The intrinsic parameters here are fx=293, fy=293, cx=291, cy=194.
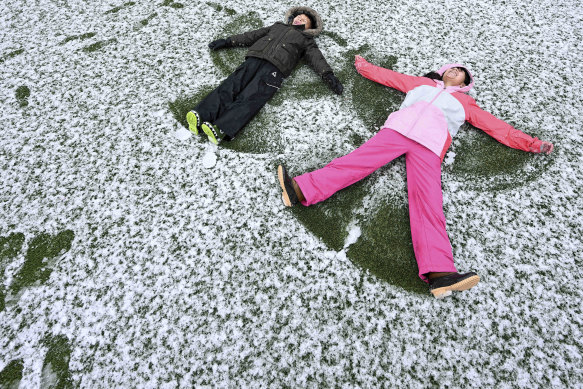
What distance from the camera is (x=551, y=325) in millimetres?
1783

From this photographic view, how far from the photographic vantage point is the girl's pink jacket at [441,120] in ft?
7.06

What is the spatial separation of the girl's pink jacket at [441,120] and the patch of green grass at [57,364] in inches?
102

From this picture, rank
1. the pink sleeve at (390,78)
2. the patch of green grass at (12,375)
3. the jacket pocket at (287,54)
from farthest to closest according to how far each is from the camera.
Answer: the jacket pocket at (287,54), the pink sleeve at (390,78), the patch of green grass at (12,375)

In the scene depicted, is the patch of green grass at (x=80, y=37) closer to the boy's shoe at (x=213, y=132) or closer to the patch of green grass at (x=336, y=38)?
the boy's shoe at (x=213, y=132)

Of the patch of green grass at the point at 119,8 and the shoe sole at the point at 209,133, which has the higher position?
the patch of green grass at the point at 119,8

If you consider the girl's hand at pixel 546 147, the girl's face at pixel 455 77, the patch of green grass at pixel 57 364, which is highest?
the girl's face at pixel 455 77

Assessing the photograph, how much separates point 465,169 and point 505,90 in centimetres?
107

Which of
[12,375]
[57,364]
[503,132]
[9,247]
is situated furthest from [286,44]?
[12,375]

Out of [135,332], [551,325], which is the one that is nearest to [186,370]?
[135,332]

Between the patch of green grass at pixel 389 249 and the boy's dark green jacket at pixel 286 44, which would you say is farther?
the boy's dark green jacket at pixel 286 44

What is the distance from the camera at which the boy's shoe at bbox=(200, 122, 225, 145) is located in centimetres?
228

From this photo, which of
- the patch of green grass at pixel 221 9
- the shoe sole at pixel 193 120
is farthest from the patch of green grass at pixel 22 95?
the patch of green grass at pixel 221 9

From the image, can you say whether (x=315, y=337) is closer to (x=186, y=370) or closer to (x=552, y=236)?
(x=186, y=370)

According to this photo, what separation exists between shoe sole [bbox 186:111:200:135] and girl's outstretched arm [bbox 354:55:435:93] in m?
1.54
